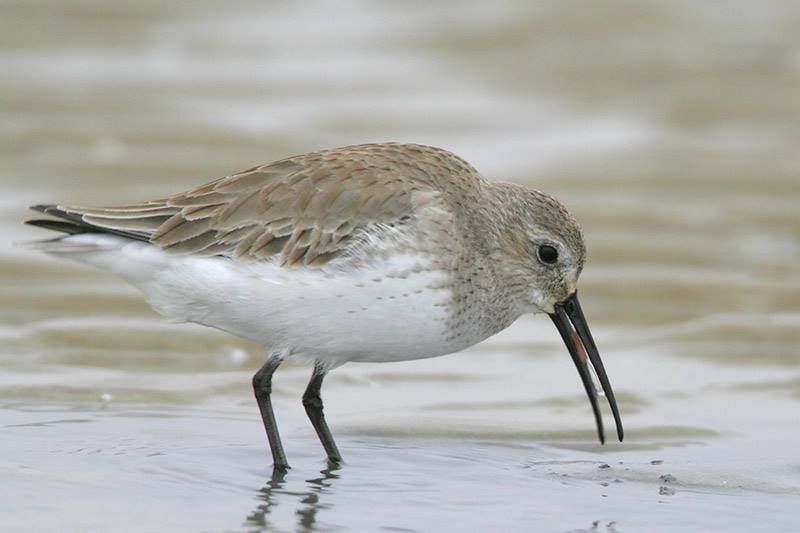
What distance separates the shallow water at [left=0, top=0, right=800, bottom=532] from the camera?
21.6ft

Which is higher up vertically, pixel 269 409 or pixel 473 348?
pixel 473 348

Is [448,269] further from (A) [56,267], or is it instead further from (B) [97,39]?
(B) [97,39]

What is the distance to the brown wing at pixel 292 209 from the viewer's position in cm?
700

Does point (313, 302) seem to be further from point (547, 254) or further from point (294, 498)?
point (547, 254)

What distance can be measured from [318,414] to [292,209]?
1.02m

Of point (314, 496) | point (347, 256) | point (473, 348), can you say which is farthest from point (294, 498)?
point (473, 348)

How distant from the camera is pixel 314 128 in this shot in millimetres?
13289

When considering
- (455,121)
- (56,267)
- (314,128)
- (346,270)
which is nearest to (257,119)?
(314,128)

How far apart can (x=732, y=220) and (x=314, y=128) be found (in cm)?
375

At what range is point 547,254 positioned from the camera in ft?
24.2

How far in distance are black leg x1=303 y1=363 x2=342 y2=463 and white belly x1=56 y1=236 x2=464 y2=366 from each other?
10.9 inches

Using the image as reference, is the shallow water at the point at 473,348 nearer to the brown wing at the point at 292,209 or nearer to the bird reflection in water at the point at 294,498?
the bird reflection in water at the point at 294,498

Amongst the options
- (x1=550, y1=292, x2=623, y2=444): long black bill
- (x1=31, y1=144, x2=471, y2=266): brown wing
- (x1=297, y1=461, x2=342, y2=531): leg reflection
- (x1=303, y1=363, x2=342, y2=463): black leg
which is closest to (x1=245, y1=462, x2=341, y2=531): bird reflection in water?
(x1=297, y1=461, x2=342, y2=531): leg reflection

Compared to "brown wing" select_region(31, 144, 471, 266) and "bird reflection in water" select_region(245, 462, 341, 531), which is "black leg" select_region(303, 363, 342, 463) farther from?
"brown wing" select_region(31, 144, 471, 266)
